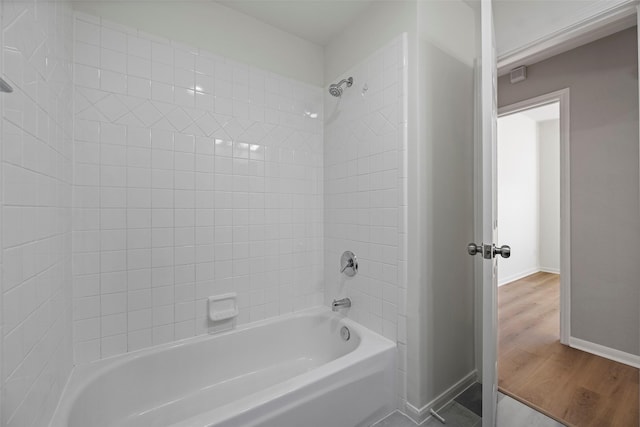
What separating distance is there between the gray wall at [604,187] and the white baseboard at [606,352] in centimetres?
3

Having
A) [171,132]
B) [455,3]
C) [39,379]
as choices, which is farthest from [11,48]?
[455,3]

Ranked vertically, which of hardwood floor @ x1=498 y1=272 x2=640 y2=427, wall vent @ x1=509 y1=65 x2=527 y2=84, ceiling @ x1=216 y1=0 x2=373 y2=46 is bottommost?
hardwood floor @ x1=498 y1=272 x2=640 y2=427

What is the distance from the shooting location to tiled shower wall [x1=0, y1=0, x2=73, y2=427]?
687 millimetres

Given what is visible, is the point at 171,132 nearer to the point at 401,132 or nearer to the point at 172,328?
the point at 172,328

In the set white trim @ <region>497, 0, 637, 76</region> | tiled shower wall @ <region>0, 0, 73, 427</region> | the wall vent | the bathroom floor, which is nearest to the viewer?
tiled shower wall @ <region>0, 0, 73, 427</region>

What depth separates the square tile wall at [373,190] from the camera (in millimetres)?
1525

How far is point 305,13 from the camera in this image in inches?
70.2

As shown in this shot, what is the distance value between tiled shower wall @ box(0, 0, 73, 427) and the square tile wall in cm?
147

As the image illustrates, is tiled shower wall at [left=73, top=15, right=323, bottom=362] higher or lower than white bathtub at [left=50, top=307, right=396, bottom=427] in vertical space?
higher

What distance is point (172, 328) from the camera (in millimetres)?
1562

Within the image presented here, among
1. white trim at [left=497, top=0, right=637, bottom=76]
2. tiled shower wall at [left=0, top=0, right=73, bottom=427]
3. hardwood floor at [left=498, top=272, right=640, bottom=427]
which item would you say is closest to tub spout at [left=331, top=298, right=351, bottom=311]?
hardwood floor at [left=498, top=272, right=640, bottom=427]

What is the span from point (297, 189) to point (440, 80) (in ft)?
3.74

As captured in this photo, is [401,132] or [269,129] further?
[269,129]

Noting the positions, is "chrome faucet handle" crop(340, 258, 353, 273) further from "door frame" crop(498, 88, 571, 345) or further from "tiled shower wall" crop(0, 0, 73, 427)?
"door frame" crop(498, 88, 571, 345)
